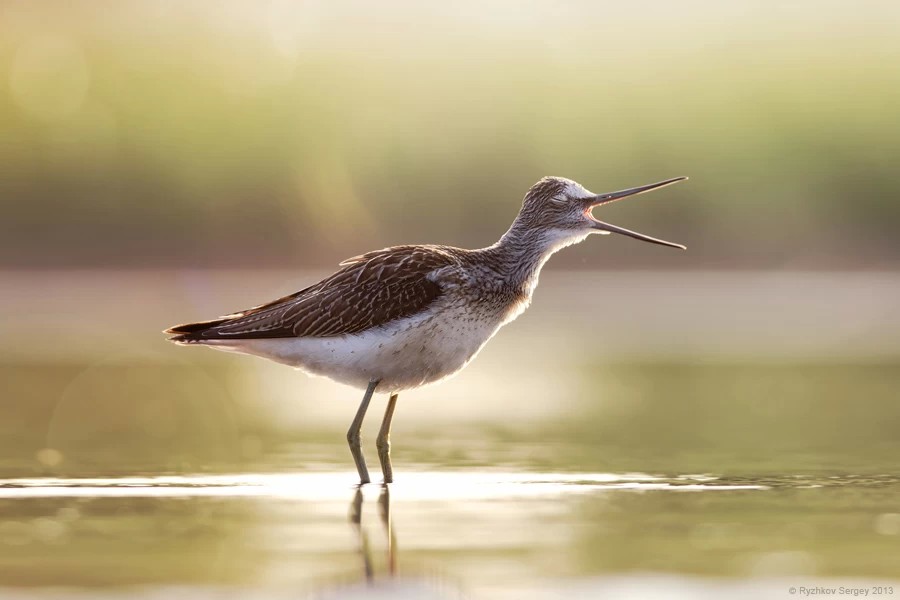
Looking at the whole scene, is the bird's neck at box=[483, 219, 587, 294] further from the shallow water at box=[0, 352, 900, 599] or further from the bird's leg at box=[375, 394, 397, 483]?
the shallow water at box=[0, 352, 900, 599]

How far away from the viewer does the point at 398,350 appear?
1070 centimetres

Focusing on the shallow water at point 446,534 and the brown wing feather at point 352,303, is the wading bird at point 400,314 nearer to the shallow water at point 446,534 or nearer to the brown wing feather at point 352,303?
the brown wing feather at point 352,303

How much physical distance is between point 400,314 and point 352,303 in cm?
46

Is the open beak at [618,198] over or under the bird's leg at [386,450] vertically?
over

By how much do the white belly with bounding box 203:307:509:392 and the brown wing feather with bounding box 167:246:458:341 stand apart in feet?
0.25

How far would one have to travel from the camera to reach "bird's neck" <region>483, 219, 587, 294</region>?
37.9 feet

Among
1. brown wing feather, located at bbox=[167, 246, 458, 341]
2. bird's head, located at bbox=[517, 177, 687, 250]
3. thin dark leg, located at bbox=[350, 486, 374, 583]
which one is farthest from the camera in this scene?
bird's head, located at bbox=[517, 177, 687, 250]

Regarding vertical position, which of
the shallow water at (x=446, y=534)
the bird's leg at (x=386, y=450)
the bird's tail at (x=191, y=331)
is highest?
the bird's tail at (x=191, y=331)

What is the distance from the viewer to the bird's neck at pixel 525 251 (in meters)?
11.6

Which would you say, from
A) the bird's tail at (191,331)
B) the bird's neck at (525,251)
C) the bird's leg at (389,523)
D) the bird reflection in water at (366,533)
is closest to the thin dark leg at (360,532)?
the bird reflection in water at (366,533)

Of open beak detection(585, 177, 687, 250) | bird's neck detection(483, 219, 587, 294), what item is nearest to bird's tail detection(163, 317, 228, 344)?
bird's neck detection(483, 219, 587, 294)

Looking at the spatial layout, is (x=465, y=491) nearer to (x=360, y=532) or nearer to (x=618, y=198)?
(x=360, y=532)

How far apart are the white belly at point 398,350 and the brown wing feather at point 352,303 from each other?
75mm

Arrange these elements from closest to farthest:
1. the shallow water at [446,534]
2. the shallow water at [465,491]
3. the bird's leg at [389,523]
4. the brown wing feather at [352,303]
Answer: the shallow water at [446,534] < the shallow water at [465,491] < the bird's leg at [389,523] < the brown wing feather at [352,303]
